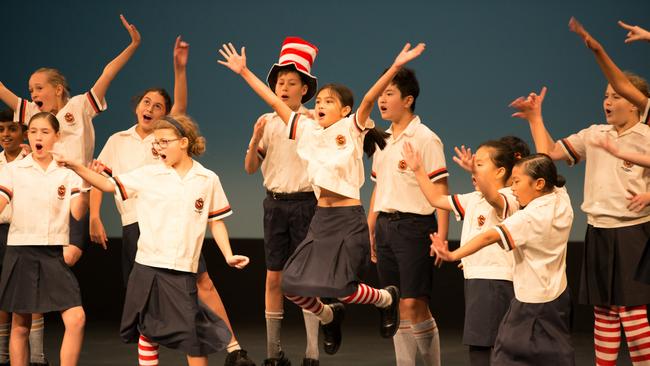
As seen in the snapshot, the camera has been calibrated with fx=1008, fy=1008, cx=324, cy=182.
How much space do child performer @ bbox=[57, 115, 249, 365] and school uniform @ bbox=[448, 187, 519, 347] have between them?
996 millimetres

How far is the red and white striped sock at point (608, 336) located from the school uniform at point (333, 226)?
1252 millimetres

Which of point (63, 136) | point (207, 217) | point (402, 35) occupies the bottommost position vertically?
point (207, 217)

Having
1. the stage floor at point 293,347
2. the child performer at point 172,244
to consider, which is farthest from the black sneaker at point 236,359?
the child performer at point 172,244

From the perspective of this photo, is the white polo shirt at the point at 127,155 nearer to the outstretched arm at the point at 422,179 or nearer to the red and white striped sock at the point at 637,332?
the outstretched arm at the point at 422,179

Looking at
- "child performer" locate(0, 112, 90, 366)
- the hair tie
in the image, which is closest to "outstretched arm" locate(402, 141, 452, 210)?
the hair tie

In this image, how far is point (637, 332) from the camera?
487 cm

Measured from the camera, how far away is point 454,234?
22.8ft

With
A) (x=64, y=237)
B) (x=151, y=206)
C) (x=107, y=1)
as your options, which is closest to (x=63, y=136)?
(x=64, y=237)

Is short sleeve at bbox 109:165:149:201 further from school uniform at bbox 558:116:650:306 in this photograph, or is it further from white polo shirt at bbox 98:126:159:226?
school uniform at bbox 558:116:650:306

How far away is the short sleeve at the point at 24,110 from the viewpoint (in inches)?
224

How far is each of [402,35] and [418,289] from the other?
2498 mm

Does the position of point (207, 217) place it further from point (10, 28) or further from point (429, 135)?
point (10, 28)

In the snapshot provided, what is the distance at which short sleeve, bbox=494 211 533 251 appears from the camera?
391cm

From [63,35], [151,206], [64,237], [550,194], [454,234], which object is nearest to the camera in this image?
[550,194]
